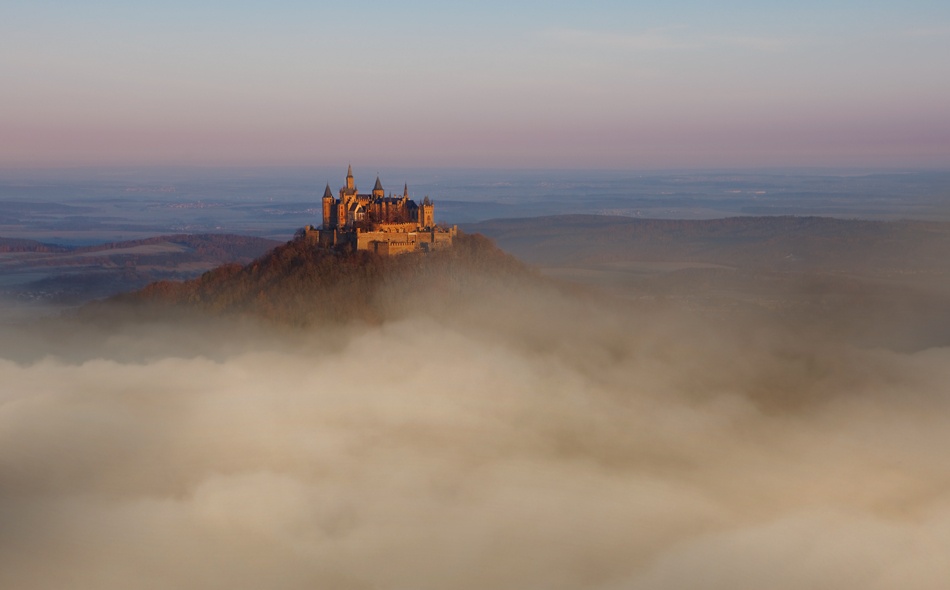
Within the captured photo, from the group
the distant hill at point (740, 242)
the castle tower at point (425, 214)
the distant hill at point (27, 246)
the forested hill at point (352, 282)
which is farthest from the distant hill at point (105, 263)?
the castle tower at point (425, 214)

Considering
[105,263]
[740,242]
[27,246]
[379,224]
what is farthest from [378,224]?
[27,246]

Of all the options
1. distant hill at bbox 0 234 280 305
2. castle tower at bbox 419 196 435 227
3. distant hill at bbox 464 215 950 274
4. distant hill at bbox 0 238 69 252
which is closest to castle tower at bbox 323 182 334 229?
castle tower at bbox 419 196 435 227

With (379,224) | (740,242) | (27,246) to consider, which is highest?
(379,224)

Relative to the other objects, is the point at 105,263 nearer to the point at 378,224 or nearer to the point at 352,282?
the point at 352,282

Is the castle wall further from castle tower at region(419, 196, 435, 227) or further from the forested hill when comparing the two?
the forested hill

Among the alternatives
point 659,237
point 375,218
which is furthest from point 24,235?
point 375,218
